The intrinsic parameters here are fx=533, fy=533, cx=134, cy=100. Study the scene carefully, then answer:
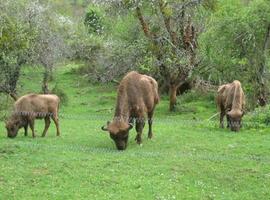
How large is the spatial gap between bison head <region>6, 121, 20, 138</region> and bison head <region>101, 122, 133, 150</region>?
4526 mm

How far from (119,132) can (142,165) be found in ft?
6.15

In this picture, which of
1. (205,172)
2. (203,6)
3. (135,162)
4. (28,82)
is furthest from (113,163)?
(28,82)

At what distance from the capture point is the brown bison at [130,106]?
1703 cm

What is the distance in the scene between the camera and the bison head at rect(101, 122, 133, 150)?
16.9 metres

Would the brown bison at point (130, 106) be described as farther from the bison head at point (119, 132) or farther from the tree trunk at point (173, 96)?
the tree trunk at point (173, 96)

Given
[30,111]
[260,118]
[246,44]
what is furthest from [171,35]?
[30,111]

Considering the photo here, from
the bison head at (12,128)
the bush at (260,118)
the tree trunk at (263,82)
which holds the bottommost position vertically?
the bison head at (12,128)

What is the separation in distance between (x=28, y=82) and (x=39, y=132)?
2013 cm

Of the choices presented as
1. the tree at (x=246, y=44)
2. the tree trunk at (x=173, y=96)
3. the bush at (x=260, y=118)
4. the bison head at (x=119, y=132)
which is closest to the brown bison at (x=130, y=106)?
the bison head at (x=119, y=132)

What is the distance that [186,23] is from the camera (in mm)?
30016

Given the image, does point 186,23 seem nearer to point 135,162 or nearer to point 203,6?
point 203,6

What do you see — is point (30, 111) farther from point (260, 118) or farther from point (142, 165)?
point (260, 118)

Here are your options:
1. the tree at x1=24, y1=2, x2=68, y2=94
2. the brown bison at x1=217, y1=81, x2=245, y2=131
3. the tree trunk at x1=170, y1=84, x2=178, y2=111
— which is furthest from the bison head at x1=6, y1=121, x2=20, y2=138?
the tree trunk at x1=170, y1=84, x2=178, y2=111

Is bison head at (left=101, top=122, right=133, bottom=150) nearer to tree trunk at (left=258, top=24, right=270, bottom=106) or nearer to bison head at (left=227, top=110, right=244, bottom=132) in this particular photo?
bison head at (left=227, top=110, right=244, bottom=132)
